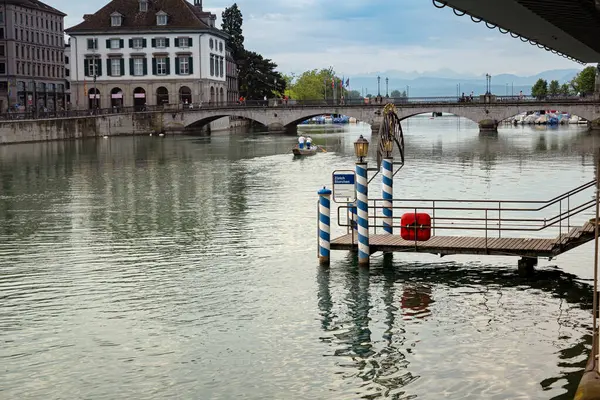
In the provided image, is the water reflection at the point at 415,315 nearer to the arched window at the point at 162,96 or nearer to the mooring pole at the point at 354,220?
the mooring pole at the point at 354,220

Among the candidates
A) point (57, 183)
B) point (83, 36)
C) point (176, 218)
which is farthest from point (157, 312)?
point (83, 36)

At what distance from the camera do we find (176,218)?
41.2 meters

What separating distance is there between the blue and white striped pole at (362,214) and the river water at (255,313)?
0.49 meters

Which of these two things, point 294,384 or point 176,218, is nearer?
point 294,384

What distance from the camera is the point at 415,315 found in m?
23.3

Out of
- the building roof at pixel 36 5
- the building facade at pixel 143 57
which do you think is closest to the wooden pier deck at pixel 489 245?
the building facade at pixel 143 57

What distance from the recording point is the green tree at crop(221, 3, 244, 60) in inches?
6634

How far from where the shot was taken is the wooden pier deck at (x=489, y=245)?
85.4 ft

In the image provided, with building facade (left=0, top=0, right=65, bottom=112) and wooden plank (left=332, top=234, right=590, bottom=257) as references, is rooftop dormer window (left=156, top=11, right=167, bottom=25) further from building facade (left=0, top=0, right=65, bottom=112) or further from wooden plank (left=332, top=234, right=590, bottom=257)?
wooden plank (left=332, top=234, right=590, bottom=257)

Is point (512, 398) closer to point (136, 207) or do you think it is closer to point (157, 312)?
point (157, 312)

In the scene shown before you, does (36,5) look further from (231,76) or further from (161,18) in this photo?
(231,76)

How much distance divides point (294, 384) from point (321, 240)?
10.8m

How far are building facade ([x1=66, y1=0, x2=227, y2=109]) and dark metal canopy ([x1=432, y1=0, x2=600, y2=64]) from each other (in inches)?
4292

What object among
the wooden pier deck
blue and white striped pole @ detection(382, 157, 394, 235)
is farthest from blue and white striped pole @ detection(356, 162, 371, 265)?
blue and white striped pole @ detection(382, 157, 394, 235)
